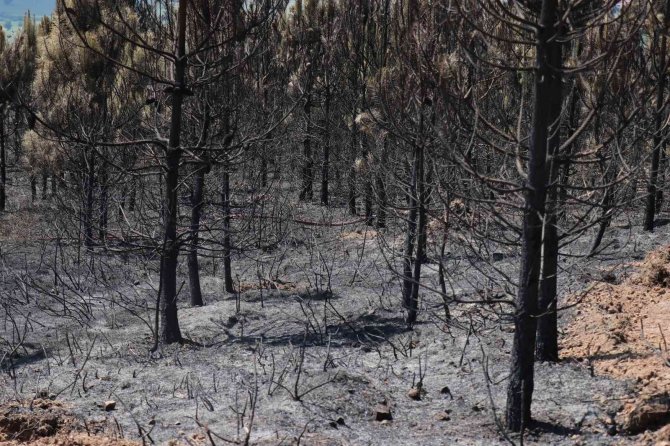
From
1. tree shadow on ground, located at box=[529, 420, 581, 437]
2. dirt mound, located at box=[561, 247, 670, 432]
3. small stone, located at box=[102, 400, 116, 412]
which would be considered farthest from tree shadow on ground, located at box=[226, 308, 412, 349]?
tree shadow on ground, located at box=[529, 420, 581, 437]

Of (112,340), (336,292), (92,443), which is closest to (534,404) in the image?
(92,443)

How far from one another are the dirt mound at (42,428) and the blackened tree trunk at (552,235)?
3.23 meters

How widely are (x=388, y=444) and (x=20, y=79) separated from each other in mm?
22019

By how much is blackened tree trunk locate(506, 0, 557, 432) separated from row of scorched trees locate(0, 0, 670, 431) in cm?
1

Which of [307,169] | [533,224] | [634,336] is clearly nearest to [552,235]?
[533,224]

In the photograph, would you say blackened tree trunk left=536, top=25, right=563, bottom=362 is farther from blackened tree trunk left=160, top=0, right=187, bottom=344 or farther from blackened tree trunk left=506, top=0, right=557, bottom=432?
blackened tree trunk left=160, top=0, right=187, bottom=344

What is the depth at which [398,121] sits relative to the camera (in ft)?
31.7

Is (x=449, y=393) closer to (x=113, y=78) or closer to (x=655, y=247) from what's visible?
(x=655, y=247)

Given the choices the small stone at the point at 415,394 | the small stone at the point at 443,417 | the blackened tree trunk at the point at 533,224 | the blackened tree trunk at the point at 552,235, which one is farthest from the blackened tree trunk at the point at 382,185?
the blackened tree trunk at the point at 533,224

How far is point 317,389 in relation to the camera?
6203 mm

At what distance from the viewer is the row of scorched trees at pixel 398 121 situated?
4.83 m

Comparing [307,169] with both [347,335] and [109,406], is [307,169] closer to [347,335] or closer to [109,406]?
[347,335]

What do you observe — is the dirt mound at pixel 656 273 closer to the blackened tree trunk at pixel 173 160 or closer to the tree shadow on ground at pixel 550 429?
the tree shadow on ground at pixel 550 429

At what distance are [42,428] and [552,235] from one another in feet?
13.6
